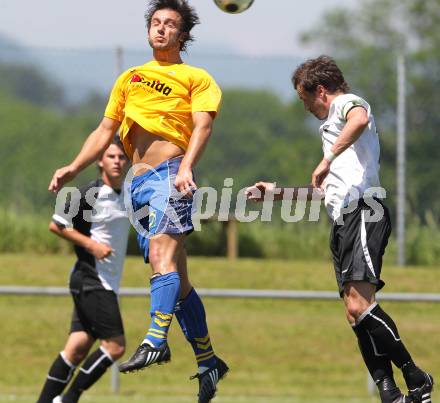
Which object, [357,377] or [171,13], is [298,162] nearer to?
[357,377]

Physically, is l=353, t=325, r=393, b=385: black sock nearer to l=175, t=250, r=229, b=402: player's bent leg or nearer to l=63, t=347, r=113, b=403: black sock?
l=175, t=250, r=229, b=402: player's bent leg

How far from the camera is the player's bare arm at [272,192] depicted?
6949mm

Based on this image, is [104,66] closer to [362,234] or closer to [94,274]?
[94,274]

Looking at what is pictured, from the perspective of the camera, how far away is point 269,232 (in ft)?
51.6

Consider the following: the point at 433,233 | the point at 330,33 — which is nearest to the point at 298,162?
the point at 433,233

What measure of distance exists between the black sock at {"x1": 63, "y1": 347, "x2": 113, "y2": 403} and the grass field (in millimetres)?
1158

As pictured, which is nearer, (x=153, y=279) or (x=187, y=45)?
(x=153, y=279)

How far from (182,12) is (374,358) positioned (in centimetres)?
235

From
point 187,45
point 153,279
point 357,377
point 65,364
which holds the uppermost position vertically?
point 187,45

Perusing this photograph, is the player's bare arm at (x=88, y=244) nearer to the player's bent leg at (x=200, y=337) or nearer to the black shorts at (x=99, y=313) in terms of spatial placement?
the black shorts at (x=99, y=313)

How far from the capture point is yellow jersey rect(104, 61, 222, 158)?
6902 mm

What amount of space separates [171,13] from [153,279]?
159 cm
